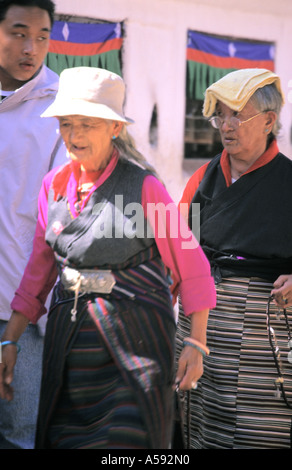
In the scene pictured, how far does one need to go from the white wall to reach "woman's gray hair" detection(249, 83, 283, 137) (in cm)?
344

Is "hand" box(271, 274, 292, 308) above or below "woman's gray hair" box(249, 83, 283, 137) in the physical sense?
below

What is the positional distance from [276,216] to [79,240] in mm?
1313

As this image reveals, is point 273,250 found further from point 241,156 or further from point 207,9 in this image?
point 207,9

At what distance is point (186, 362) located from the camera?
292 cm

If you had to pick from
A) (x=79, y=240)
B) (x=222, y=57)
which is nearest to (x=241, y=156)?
(x=79, y=240)

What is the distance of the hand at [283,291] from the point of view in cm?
369

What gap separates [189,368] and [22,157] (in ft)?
4.08

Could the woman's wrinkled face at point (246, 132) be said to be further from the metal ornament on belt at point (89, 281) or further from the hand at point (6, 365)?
the hand at point (6, 365)

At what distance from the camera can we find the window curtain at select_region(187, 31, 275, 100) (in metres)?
7.93

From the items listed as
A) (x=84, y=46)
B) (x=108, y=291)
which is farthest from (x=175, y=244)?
(x=84, y=46)

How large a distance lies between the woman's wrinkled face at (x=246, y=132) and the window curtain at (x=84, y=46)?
10.2 ft

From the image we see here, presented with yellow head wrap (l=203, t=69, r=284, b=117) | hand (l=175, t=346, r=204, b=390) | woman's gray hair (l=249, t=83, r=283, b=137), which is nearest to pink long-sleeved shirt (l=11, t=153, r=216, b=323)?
hand (l=175, t=346, r=204, b=390)

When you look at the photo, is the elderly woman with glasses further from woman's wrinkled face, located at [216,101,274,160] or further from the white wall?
the white wall

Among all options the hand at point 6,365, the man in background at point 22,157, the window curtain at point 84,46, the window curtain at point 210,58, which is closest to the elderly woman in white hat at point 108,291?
the hand at point 6,365
